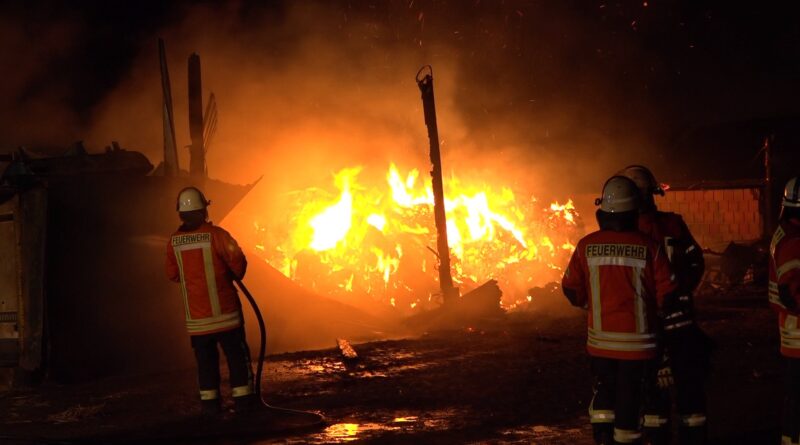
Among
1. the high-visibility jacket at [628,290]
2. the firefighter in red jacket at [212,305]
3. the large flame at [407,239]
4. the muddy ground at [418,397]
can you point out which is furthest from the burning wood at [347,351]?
the high-visibility jacket at [628,290]

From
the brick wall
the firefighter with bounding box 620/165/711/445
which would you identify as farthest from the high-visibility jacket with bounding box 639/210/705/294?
the brick wall

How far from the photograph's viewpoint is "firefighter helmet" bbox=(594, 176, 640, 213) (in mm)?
4508

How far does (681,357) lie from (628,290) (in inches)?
31.5

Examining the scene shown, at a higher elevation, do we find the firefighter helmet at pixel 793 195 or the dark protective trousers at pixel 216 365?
the firefighter helmet at pixel 793 195

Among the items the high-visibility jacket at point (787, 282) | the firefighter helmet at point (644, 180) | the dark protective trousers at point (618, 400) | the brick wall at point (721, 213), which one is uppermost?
the brick wall at point (721, 213)

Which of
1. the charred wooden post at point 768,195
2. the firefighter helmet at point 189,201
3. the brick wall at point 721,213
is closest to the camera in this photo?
the firefighter helmet at point 189,201

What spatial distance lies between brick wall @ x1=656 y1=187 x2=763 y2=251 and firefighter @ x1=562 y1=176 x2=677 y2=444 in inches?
641

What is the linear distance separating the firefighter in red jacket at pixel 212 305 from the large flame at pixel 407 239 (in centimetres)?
709

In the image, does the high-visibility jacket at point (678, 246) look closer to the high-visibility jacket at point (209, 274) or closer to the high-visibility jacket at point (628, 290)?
the high-visibility jacket at point (628, 290)

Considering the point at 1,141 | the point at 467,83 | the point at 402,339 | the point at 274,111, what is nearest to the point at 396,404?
the point at 402,339

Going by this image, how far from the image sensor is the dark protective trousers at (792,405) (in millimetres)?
4160

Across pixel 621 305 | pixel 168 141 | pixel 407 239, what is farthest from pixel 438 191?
pixel 621 305

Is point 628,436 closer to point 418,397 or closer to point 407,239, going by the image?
point 418,397

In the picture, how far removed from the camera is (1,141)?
55.1 feet
